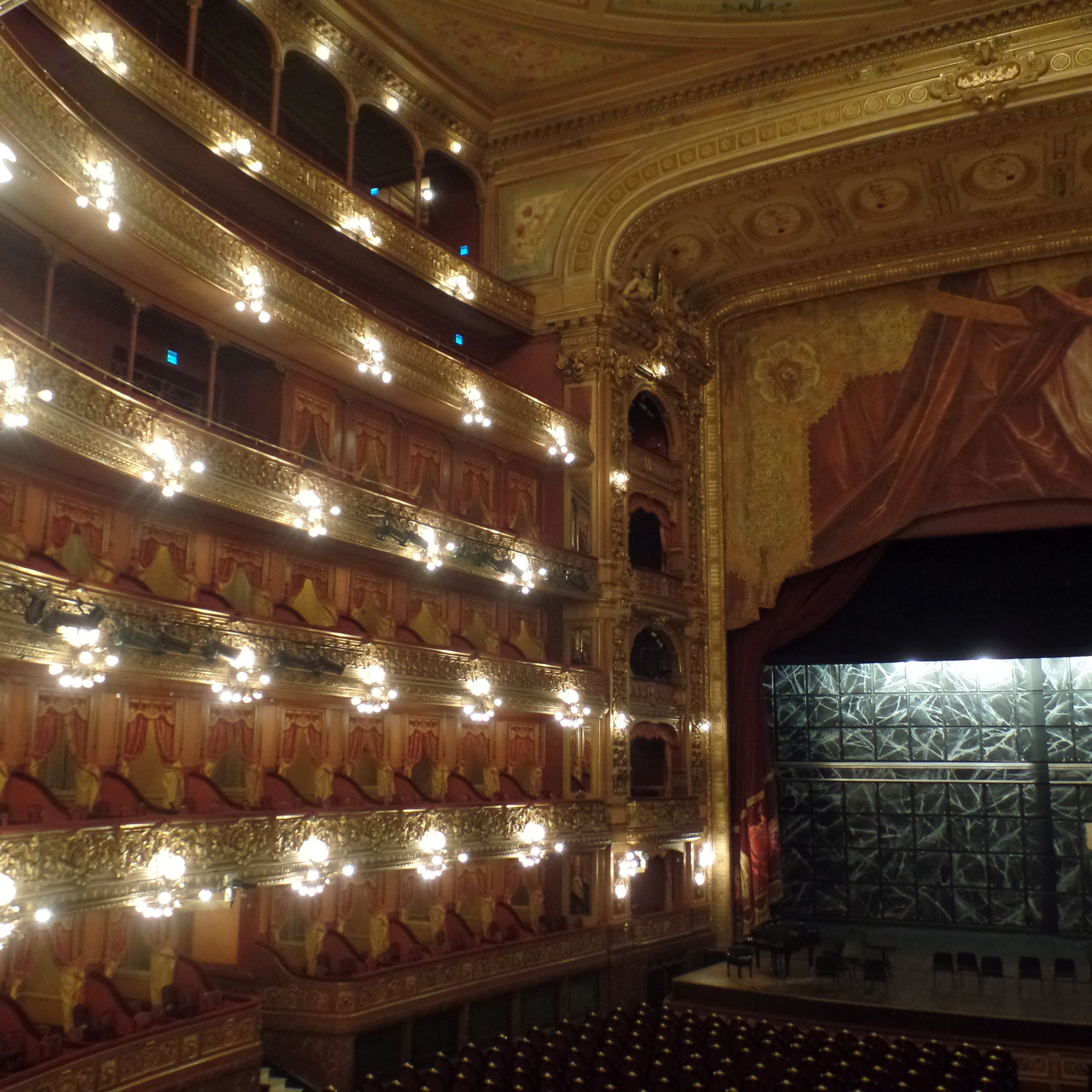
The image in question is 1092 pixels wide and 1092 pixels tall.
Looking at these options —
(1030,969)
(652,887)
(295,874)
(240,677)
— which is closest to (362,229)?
(240,677)

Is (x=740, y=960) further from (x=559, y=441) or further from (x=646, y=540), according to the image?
(x=559, y=441)

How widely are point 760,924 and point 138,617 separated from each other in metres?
13.1

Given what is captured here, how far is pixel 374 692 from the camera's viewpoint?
14.9 metres

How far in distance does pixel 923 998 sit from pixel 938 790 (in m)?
5.91

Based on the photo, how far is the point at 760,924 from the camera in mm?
20578

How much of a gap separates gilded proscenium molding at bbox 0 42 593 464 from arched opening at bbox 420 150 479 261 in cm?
371

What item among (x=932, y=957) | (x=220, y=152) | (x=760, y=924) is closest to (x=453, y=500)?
(x=220, y=152)

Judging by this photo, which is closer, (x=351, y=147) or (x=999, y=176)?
(x=351, y=147)

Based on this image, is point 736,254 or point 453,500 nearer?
point 453,500

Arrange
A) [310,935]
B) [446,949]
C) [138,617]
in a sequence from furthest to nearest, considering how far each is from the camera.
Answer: [446,949]
[310,935]
[138,617]

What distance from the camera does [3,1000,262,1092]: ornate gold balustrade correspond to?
9.70 meters

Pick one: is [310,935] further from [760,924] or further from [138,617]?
[760,924]

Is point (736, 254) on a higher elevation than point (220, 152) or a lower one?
higher

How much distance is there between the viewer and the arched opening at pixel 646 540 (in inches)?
A: 842
